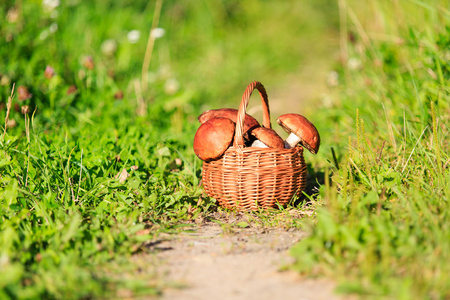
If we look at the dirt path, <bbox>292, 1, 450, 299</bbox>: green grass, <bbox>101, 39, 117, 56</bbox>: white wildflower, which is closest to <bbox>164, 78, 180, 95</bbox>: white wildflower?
<bbox>101, 39, 117, 56</bbox>: white wildflower

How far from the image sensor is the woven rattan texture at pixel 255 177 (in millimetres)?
2516

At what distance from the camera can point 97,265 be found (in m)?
1.98

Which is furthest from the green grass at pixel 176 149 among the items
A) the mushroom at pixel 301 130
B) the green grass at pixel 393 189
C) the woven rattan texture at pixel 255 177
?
the mushroom at pixel 301 130

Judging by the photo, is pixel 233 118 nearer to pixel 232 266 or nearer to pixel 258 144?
pixel 258 144

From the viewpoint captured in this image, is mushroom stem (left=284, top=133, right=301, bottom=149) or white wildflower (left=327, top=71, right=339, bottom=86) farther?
white wildflower (left=327, top=71, right=339, bottom=86)

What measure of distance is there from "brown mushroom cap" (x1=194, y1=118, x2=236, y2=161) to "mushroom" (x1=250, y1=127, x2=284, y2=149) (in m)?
0.16

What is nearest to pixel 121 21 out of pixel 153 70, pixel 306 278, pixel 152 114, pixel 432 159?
pixel 153 70

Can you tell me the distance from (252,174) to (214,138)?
322 millimetres

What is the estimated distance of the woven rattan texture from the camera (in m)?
2.52

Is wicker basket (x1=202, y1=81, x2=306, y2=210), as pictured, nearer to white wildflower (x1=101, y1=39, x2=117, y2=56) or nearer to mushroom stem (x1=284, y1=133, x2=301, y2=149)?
mushroom stem (x1=284, y1=133, x2=301, y2=149)

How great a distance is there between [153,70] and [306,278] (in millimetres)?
4300

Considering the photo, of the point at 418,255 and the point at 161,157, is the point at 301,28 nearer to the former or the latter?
the point at 161,157

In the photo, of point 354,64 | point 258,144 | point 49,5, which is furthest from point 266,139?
point 49,5

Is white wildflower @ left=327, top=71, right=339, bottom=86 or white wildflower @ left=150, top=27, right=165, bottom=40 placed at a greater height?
white wildflower @ left=150, top=27, right=165, bottom=40
